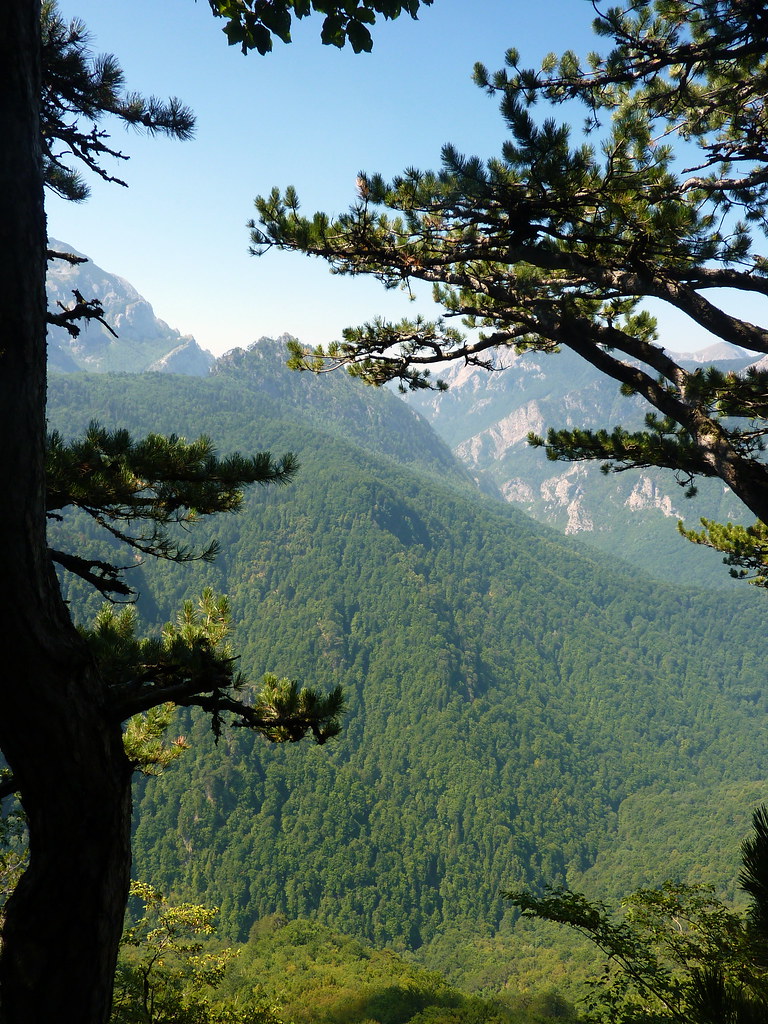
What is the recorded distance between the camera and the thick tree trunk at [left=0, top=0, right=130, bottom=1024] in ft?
5.78

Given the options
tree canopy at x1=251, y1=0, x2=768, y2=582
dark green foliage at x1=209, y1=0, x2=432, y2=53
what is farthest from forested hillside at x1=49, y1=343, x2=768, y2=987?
dark green foliage at x1=209, y1=0, x2=432, y2=53

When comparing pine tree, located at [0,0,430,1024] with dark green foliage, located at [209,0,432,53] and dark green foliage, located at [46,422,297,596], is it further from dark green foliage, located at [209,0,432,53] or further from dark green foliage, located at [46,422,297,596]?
dark green foliage, located at [46,422,297,596]

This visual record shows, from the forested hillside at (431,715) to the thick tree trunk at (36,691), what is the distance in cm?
9286

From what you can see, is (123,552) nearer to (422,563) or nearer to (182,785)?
(182,785)

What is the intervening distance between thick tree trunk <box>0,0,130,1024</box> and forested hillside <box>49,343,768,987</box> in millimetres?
92860

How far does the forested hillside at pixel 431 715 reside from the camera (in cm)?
9412

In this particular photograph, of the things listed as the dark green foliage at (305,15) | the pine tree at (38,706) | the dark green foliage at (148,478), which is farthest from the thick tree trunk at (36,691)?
the dark green foliage at (148,478)

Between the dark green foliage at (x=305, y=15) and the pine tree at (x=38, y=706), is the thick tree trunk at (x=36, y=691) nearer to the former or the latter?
the pine tree at (x=38, y=706)

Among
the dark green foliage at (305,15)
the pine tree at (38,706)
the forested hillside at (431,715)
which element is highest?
the dark green foliage at (305,15)

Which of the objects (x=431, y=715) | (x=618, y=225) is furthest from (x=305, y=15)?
(x=431, y=715)

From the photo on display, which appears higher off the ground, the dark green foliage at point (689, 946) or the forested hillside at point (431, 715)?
the dark green foliage at point (689, 946)

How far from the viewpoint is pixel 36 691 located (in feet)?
5.91

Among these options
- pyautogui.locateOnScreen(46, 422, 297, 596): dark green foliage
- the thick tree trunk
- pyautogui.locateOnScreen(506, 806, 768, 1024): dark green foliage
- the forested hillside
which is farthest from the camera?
the forested hillside

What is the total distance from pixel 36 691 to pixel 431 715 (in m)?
131
